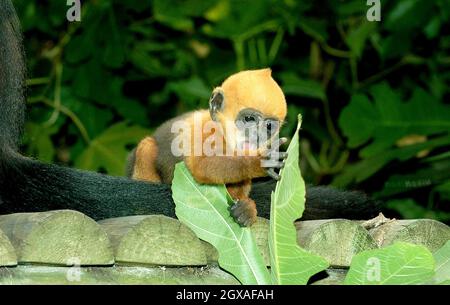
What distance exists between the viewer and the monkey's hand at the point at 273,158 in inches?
65.8

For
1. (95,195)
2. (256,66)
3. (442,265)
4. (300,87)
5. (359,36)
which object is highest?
(359,36)

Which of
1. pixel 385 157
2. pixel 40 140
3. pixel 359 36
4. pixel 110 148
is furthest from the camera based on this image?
pixel 359 36

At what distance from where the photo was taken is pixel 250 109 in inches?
72.9

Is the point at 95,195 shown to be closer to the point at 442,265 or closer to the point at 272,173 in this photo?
the point at 272,173

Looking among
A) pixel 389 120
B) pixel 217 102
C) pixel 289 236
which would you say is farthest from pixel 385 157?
pixel 289 236

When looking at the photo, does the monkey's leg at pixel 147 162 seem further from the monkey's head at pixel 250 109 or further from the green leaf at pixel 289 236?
the green leaf at pixel 289 236

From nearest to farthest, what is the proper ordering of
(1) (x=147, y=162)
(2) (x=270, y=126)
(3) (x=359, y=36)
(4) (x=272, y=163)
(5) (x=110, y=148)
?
(4) (x=272, y=163) → (2) (x=270, y=126) → (1) (x=147, y=162) → (5) (x=110, y=148) → (3) (x=359, y=36)

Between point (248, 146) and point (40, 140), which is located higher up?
point (40, 140)

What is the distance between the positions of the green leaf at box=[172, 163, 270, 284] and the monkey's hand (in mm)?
96

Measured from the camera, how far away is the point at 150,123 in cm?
428

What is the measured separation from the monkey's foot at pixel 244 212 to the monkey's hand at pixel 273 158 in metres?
0.07

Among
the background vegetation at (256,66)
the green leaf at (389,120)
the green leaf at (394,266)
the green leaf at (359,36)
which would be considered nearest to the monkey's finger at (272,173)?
the green leaf at (394,266)

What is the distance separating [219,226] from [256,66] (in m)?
2.57
